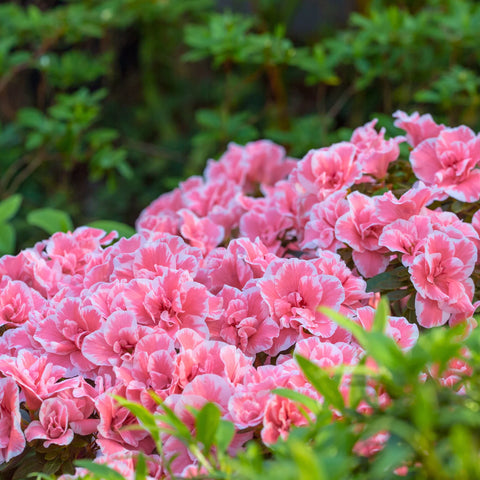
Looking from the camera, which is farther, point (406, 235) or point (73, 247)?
point (73, 247)

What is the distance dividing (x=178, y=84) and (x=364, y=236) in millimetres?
2882

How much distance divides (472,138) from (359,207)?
0.27 metres

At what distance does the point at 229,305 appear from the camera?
1.06 m

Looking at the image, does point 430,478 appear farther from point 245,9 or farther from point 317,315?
point 245,9

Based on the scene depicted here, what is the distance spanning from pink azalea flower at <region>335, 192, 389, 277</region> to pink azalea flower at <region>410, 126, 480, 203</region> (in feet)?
0.48

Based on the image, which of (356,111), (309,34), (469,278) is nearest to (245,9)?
(309,34)

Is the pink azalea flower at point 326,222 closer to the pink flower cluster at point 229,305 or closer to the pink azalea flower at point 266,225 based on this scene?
the pink flower cluster at point 229,305

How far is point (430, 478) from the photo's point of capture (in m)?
0.61

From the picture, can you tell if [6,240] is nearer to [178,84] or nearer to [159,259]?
[159,259]

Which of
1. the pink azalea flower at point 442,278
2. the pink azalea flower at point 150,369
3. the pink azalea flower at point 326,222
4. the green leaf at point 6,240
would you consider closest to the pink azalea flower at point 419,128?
the pink azalea flower at point 326,222

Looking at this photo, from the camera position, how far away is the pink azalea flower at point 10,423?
0.94 m

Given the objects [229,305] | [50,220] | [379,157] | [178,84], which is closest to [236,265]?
[229,305]

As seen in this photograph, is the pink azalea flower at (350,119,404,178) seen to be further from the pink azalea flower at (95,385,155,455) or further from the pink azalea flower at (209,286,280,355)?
the pink azalea flower at (95,385,155,455)

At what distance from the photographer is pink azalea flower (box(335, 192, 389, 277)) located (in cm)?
113
